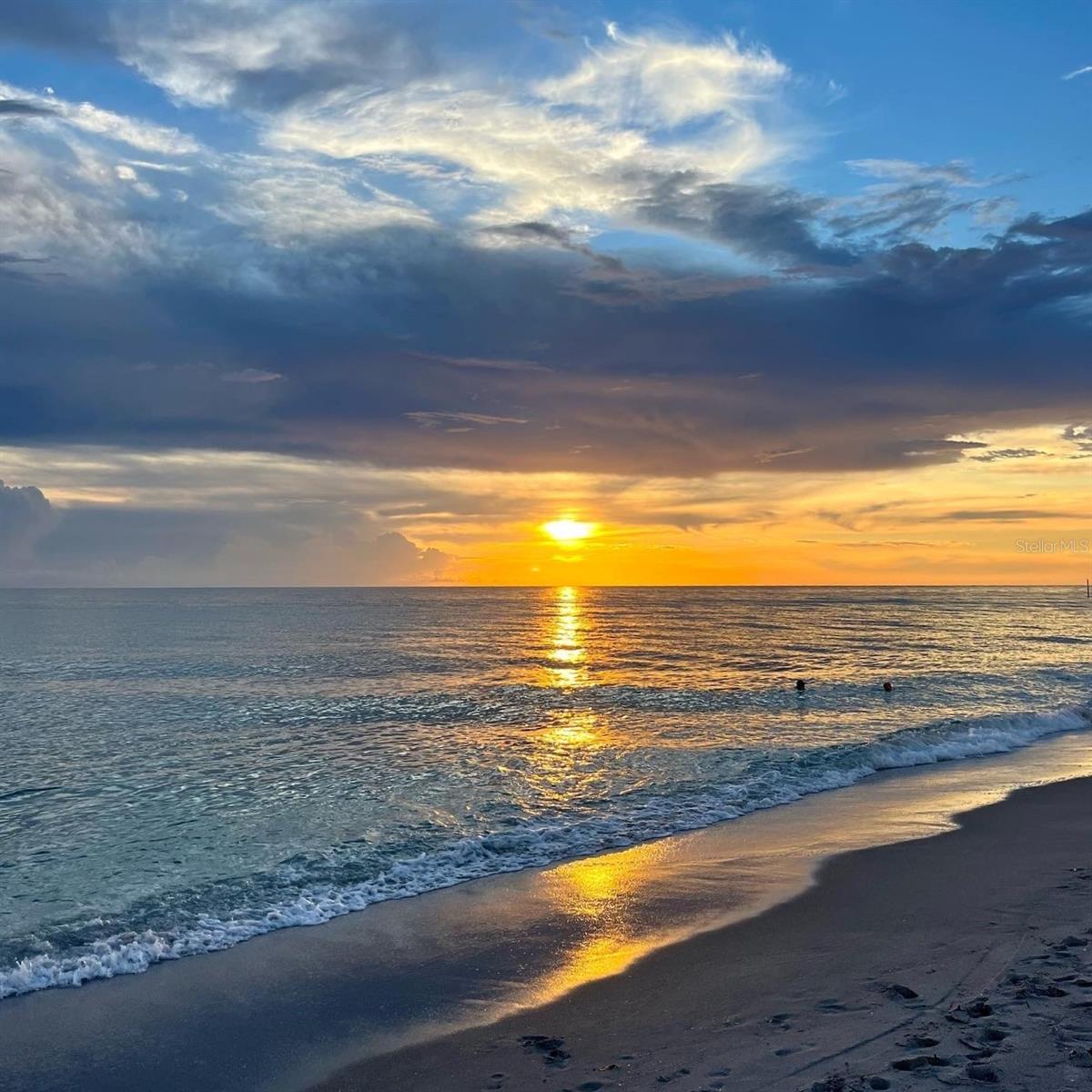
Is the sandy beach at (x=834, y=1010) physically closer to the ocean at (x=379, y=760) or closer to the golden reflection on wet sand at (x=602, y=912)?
the golden reflection on wet sand at (x=602, y=912)

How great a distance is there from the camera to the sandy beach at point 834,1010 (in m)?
6.89

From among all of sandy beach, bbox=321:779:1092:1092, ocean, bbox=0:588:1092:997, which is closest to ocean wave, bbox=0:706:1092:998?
ocean, bbox=0:588:1092:997

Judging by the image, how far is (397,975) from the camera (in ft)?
32.5

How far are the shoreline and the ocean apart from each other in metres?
0.84

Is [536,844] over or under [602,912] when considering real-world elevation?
under

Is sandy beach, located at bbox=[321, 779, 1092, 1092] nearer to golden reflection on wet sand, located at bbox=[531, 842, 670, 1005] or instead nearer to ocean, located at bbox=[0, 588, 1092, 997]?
golden reflection on wet sand, located at bbox=[531, 842, 670, 1005]

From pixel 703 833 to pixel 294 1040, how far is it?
10.0 m

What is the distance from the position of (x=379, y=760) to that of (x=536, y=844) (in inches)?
351

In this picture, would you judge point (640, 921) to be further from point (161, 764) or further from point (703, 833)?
point (161, 764)

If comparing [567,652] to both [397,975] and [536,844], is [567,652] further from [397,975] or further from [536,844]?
[397,975]

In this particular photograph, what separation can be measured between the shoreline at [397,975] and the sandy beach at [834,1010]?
0.34m

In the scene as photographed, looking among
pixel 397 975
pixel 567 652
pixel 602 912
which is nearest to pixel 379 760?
pixel 602 912

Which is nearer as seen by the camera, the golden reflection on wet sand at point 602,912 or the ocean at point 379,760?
the golden reflection on wet sand at point 602,912

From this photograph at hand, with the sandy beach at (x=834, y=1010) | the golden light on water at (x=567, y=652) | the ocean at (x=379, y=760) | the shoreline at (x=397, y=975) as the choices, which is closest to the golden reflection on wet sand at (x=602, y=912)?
the shoreline at (x=397, y=975)
